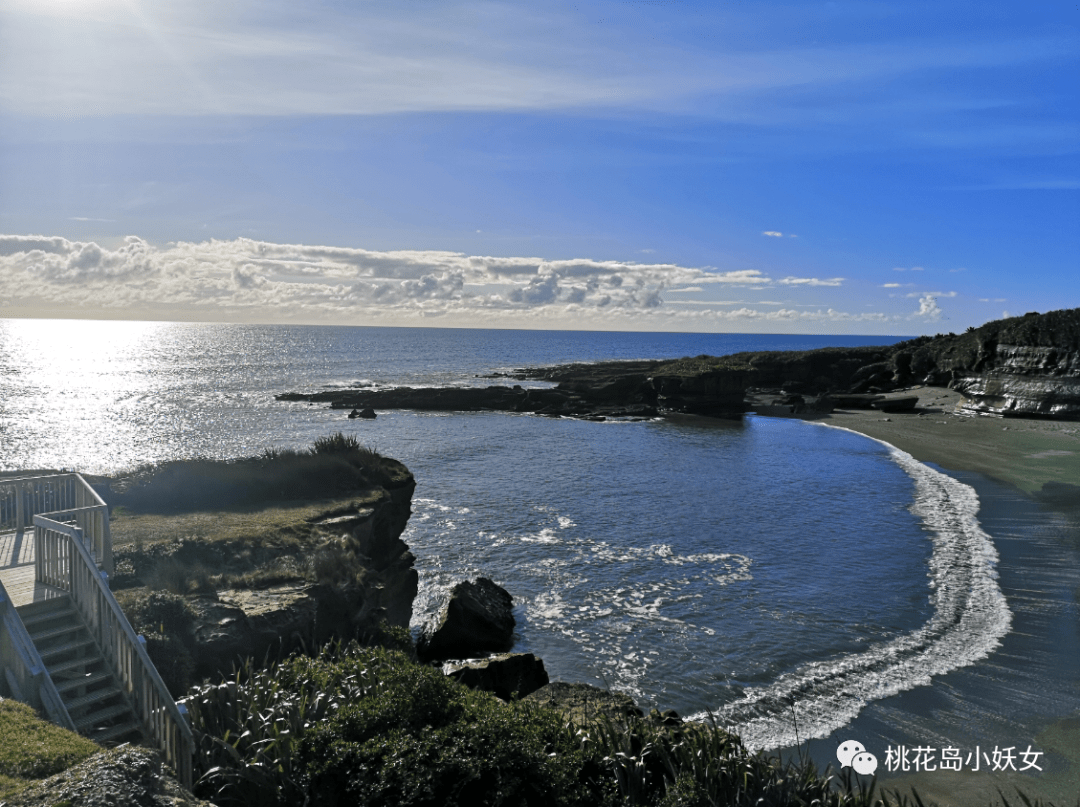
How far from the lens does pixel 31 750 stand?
635 cm

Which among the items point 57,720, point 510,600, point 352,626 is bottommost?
point 510,600

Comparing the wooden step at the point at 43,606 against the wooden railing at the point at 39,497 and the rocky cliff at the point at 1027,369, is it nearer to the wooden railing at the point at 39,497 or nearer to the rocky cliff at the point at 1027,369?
the wooden railing at the point at 39,497

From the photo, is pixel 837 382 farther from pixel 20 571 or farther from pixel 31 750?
pixel 31 750

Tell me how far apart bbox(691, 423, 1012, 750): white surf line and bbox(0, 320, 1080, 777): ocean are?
51 mm

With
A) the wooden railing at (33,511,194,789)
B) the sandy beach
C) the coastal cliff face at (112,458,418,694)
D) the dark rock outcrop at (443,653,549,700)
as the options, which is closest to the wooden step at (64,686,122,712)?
the wooden railing at (33,511,194,789)

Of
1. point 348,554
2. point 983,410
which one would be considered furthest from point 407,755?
point 983,410

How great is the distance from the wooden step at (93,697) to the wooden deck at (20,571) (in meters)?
1.87

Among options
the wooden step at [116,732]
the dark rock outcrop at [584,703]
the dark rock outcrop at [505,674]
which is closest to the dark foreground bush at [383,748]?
the wooden step at [116,732]

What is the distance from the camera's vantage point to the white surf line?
1300 centimetres

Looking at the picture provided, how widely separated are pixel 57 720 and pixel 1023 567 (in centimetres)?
2393

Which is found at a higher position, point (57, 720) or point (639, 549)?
point (57, 720)

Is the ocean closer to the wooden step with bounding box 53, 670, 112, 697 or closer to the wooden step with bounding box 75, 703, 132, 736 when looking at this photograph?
the wooden step with bounding box 75, 703, 132, 736

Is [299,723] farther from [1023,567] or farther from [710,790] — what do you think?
[1023,567]

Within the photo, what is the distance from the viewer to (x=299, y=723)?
8.20 meters
